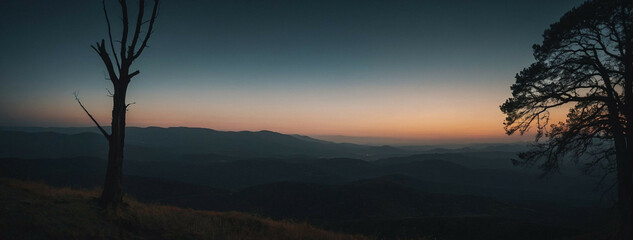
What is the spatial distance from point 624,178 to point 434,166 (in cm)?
17736

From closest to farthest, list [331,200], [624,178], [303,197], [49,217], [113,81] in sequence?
1. [49,217]
2. [113,81]
3. [624,178]
4. [331,200]
5. [303,197]

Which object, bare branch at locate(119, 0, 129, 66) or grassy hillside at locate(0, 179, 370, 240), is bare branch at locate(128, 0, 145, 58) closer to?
bare branch at locate(119, 0, 129, 66)

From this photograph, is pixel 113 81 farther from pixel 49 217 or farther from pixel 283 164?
pixel 283 164

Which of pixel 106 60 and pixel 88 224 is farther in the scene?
pixel 106 60

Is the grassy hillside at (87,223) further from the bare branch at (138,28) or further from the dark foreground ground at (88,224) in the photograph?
the bare branch at (138,28)

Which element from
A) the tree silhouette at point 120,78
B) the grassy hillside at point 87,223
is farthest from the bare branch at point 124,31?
the grassy hillside at point 87,223

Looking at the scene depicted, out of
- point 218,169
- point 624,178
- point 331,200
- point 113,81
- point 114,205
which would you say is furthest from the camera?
point 218,169

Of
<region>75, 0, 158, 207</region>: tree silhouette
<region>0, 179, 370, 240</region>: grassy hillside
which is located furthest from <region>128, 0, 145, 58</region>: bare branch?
<region>0, 179, 370, 240</region>: grassy hillside

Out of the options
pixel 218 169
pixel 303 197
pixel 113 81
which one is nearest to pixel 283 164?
pixel 218 169

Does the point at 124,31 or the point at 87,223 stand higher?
the point at 124,31

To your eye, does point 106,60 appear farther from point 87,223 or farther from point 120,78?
point 87,223

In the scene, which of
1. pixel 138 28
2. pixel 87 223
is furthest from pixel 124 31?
pixel 87 223

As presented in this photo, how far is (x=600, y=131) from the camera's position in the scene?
10.6m

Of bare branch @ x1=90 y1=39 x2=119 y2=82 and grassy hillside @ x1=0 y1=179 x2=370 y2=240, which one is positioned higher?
bare branch @ x1=90 y1=39 x2=119 y2=82
